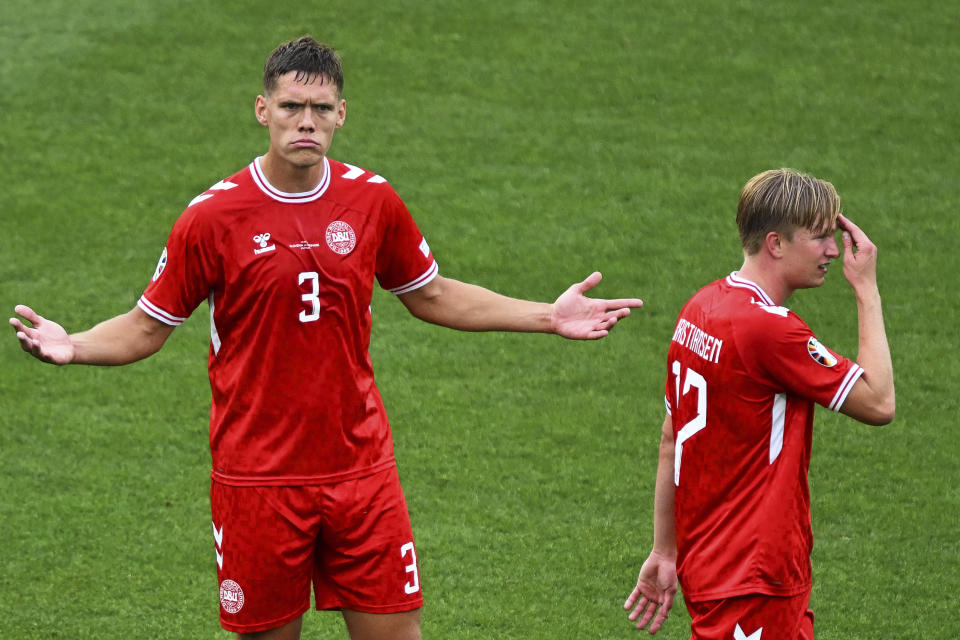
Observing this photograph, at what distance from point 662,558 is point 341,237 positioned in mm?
1425

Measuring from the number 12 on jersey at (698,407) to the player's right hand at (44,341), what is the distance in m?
1.81

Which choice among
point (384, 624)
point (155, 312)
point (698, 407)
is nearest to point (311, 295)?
point (155, 312)

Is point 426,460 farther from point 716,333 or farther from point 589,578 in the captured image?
point 716,333

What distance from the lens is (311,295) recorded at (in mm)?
4188

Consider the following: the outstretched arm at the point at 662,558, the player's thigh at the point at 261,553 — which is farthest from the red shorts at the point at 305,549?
the outstretched arm at the point at 662,558

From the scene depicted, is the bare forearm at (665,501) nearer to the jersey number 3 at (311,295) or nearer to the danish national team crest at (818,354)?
the danish national team crest at (818,354)

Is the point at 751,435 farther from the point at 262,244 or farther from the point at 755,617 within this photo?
the point at 262,244

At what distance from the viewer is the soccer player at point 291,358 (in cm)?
418

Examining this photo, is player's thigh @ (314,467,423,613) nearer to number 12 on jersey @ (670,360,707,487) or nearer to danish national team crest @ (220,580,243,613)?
danish national team crest @ (220,580,243,613)

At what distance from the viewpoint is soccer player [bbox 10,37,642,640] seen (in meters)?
4.18

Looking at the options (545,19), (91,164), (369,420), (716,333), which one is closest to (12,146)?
(91,164)

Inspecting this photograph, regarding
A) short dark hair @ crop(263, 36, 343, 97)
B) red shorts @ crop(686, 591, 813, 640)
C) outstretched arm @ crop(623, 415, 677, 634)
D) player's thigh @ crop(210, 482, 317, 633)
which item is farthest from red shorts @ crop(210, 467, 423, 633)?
short dark hair @ crop(263, 36, 343, 97)

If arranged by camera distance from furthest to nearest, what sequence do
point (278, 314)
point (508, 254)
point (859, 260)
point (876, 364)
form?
point (508, 254) < point (278, 314) < point (859, 260) < point (876, 364)

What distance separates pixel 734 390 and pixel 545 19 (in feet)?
30.7
